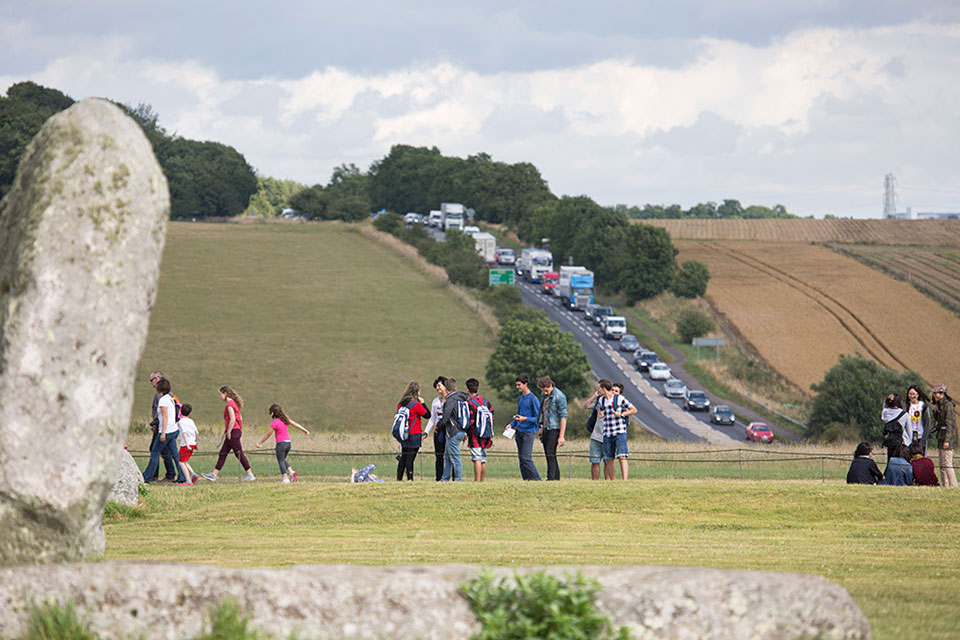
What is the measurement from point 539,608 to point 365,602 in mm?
1156

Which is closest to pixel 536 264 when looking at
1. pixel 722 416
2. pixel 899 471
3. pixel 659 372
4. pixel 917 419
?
pixel 659 372

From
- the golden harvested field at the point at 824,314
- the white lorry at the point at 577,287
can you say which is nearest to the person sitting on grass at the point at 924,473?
the golden harvested field at the point at 824,314

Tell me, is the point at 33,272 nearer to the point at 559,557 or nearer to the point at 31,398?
the point at 31,398

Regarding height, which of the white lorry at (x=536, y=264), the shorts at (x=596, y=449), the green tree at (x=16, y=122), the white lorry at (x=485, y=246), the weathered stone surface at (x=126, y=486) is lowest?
the weathered stone surface at (x=126, y=486)

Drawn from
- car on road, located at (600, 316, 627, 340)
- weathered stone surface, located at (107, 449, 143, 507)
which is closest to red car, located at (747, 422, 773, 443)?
car on road, located at (600, 316, 627, 340)

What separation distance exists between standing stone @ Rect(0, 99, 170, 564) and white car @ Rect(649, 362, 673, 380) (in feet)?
221

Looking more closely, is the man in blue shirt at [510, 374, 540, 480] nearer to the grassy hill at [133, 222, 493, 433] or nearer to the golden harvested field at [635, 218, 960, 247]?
the grassy hill at [133, 222, 493, 433]

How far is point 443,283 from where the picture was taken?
93.2 m

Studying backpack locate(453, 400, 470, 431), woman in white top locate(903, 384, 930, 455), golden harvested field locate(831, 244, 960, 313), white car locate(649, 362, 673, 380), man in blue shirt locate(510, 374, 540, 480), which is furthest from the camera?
golden harvested field locate(831, 244, 960, 313)

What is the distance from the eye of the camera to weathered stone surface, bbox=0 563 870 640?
6.91 m

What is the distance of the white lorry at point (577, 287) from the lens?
95.4 metres

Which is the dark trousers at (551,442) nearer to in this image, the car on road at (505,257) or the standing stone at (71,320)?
the standing stone at (71,320)

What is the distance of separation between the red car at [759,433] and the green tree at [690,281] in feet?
137

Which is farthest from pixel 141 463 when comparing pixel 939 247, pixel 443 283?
pixel 939 247
